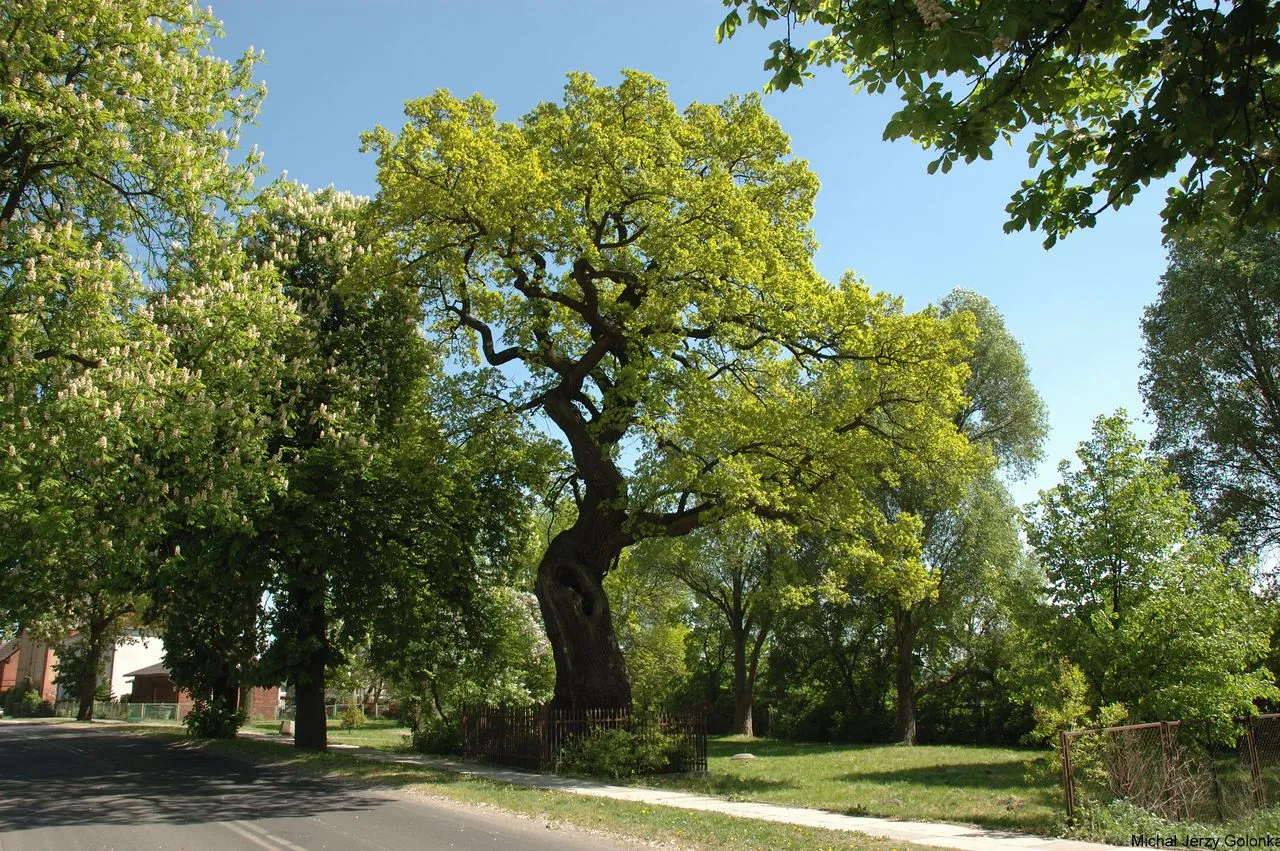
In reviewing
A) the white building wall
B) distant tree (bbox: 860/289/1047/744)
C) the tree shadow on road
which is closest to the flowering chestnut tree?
the tree shadow on road

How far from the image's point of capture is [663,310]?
1672cm

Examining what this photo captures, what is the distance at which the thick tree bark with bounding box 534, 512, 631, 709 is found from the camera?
18328mm

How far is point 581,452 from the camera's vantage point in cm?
1889

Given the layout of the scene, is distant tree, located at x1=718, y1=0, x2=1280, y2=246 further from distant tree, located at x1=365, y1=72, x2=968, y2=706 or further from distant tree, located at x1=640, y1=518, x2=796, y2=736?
distant tree, located at x1=640, y1=518, x2=796, y2=736

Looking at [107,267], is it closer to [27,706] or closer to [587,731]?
[587,731]

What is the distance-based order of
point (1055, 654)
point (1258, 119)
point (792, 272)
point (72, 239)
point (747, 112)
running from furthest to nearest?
point (747, 112) < point (792, 272) < point (1055, 654) < point (72, 239) < point (1258, 119)

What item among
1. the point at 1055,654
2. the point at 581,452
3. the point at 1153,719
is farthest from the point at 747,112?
the point at 1153,719

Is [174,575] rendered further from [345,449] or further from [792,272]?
[792,272]

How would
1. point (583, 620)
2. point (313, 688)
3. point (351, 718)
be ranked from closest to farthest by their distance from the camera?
point (583, 620), point (313, 688), point (351, 718)

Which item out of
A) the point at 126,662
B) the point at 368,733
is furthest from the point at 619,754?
the point at 126,662

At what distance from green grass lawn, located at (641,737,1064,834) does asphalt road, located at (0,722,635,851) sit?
4.87 m

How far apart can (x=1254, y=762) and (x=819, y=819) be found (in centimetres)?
649

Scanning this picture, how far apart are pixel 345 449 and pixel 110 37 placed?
9886 mm

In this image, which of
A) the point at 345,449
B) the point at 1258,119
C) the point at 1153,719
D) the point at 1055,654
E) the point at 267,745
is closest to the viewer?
the point at 1258,119
